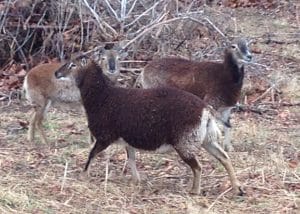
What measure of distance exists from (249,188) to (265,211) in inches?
24.8

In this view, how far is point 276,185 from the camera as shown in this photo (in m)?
8.49

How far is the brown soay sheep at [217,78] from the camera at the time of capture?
10328 mm

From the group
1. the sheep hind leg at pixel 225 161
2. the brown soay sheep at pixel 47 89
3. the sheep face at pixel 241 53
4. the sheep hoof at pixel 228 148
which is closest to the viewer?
the sheep hind leg at pixel 225 161

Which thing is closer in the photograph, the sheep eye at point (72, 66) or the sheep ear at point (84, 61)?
the sheep ear at point (84, 61)

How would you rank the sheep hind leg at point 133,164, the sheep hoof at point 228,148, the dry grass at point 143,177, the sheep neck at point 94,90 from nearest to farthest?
the dry grass at point 143,177, the sheep hind leg at point 133,164, the sheep neck at point 94,90, the sheep hoof at point 228,148

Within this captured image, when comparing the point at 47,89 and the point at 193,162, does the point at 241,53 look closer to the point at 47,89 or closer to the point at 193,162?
the point at 47,89

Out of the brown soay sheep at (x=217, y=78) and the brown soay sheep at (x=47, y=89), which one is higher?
the brown soay sheep at (x=217, y=78)

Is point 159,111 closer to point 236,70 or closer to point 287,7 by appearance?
point 236,70

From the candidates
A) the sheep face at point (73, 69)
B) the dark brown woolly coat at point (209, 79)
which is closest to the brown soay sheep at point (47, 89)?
the dark brown woolly coat at point (209, 79)

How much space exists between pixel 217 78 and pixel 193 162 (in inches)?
97.3

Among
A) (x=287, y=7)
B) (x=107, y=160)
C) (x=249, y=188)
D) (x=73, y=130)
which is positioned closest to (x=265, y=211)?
(x=249, y=188)

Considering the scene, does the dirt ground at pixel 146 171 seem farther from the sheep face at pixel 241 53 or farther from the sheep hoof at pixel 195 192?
the sheep face at pixel 241 53

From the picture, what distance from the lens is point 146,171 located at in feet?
30.0

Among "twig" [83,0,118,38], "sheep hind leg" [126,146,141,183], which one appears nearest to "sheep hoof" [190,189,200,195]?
"sheep hind leg" [126,146,141,183]
